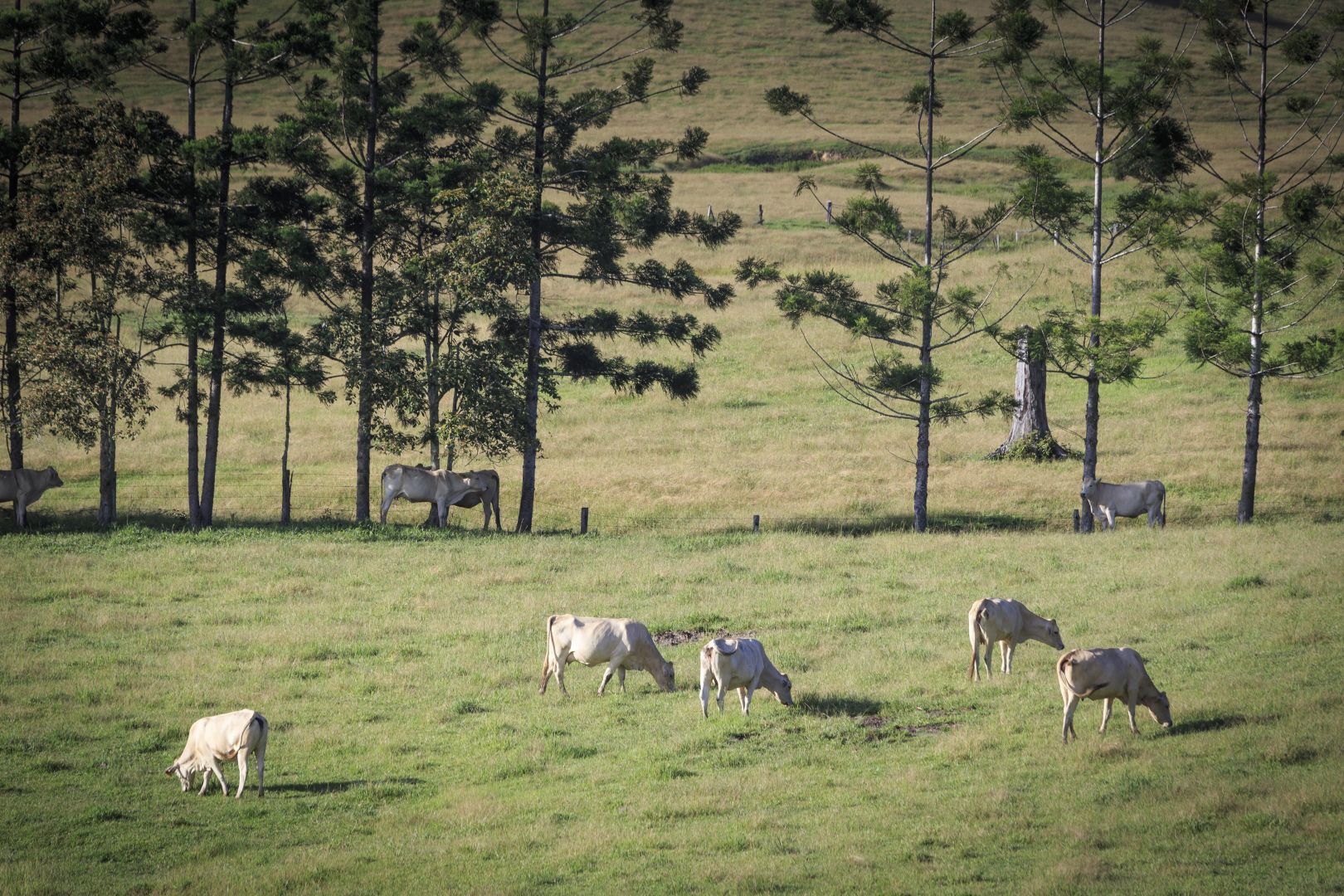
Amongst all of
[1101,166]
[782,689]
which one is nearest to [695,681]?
[782,689]

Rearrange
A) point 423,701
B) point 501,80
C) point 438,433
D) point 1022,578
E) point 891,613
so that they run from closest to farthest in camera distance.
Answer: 1. point 423,701
2. point 891,613
3. point 1022,578
4. point 438,433
5. point 501,80

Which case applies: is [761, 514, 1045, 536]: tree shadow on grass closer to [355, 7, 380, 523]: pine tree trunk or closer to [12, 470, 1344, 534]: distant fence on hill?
[12, 470, 1344, 534]: distant fence on hill

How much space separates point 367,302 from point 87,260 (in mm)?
7337

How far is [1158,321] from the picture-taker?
3453 cm

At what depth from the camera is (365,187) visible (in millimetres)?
35938

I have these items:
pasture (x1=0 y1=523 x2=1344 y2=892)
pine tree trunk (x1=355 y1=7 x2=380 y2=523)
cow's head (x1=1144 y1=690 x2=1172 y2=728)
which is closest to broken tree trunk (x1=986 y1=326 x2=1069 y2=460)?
pasture (x1=0 y1=523 x2=1344 y2=892)

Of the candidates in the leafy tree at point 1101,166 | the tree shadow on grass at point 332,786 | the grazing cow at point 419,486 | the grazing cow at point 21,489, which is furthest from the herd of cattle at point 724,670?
the grazing cow at point 21,489

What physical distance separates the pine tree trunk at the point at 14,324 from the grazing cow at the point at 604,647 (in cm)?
2131

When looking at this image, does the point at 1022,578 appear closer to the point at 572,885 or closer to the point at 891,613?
the point at 891,613

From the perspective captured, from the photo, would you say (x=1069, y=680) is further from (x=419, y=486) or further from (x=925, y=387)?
(x=419, y=486)

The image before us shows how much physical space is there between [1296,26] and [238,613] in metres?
31.4

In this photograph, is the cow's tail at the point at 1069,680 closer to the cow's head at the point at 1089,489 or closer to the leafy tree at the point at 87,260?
the cow's head at the point at 1089,489

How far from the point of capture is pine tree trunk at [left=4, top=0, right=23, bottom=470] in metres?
33.9

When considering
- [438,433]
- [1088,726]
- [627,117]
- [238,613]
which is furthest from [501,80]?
[1088,726]
